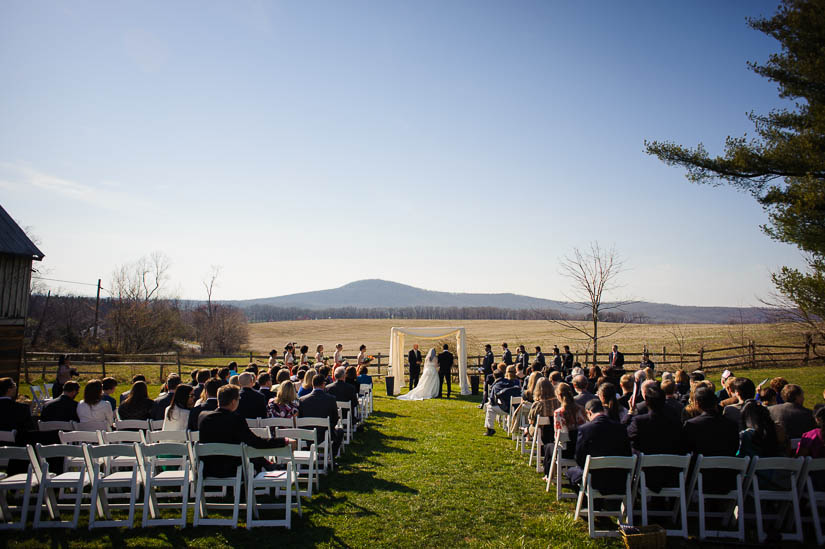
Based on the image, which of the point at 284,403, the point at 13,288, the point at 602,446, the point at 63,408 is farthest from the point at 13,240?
the point at 602,446

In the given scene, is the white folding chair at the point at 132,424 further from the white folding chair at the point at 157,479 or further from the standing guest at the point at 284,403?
the standing guest at the point at 284,403

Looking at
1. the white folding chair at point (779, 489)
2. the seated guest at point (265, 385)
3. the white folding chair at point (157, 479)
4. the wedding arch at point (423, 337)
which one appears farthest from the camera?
the wedding arch at point (423, 337)

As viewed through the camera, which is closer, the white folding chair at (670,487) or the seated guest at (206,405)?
the white folding chair at (670,487)

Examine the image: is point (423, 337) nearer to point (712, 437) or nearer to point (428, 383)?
point (428, 383)

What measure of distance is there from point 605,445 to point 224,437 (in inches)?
166

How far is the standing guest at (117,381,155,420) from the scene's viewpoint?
7.01m

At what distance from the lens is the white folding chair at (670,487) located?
189 inches

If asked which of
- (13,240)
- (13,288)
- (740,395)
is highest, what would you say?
(13,240)

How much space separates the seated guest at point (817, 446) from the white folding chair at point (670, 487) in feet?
4.23

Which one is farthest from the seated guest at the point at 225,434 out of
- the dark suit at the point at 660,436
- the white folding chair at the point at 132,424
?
the dark suit at the point at 660,436

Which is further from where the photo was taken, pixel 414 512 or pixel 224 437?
pixel 414 512

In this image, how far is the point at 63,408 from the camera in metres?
6.51

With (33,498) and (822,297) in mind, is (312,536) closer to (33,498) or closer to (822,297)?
(33,498)

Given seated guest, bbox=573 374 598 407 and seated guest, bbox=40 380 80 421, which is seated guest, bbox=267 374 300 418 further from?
seated guest, bbox=573 374 598 407
